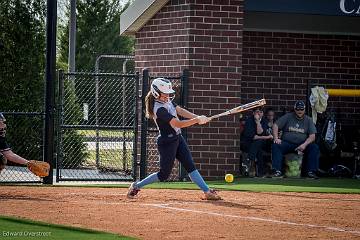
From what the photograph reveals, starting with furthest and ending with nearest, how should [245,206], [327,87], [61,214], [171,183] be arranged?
[327,87] < [171,183] < [245,206] < [61,214]

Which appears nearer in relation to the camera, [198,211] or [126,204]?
[198,211]

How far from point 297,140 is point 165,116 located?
21.2 feet

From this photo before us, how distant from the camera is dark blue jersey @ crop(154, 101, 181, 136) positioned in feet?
50.1

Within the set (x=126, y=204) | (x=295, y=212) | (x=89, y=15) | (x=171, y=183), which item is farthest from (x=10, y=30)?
(x=89, y=15)

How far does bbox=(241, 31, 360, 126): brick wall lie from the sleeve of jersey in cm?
780

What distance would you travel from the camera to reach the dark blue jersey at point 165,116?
50.1 ft

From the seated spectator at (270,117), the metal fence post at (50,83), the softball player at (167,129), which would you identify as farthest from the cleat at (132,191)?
the seated spectator at (270,117)

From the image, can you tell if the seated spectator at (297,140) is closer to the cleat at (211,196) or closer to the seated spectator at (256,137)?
the seated spectator at (256,137)

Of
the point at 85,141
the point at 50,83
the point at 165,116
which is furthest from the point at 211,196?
the point at 85,141

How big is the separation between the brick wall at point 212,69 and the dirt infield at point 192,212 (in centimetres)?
341

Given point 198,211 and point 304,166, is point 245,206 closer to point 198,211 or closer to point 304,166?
point 198,211

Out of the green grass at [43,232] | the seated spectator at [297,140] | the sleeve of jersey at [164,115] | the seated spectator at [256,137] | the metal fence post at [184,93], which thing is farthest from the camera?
the seated spectator at [256,137]

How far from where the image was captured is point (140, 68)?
2272 centimetres

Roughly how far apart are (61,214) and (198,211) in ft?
5.92
